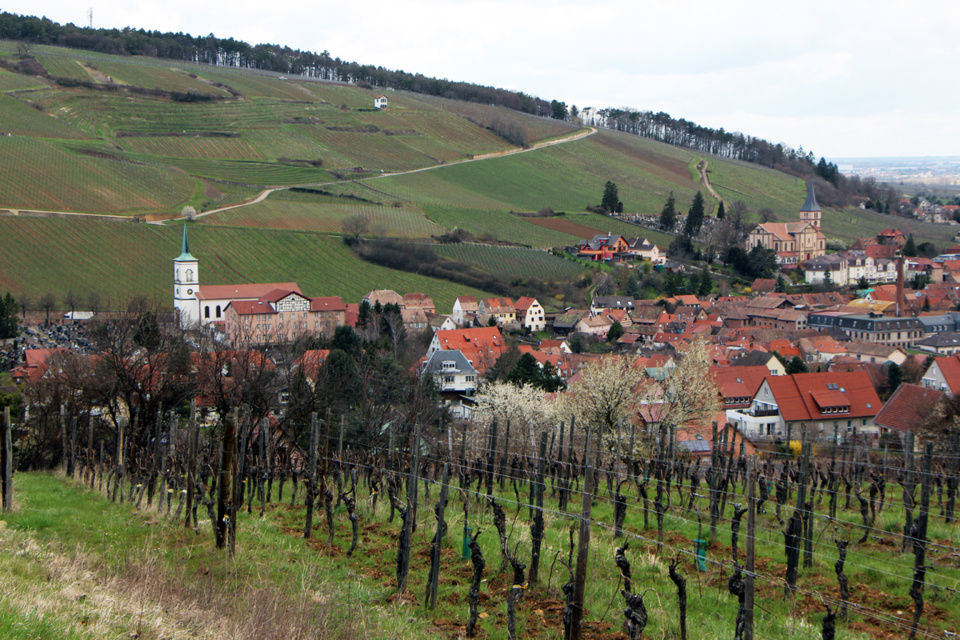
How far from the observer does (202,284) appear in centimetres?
7306

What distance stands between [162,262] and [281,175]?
32.5m

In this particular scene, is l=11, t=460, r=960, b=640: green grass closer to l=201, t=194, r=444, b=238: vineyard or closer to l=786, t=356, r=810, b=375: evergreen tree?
l=786, t=356, r=810, b=375: evergreen tree

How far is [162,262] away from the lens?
72188 mm

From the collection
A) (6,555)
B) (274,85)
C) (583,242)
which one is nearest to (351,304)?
(583,242)

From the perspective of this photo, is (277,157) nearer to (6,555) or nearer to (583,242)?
(583,242)

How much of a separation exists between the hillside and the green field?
0.21 metres

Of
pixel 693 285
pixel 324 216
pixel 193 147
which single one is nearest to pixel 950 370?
pixel 693 285

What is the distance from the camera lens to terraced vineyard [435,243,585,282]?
8269 cm

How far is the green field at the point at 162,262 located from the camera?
6419 centimetres

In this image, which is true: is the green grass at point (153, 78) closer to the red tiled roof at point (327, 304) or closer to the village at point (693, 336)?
the village at point (693, 336)

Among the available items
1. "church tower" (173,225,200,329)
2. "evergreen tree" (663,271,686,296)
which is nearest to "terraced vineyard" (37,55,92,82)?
"church tower" (173,225,200,329)

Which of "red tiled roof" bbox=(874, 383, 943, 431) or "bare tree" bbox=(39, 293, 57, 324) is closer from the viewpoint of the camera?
"red tiled roof" bbox=(874, 383, 943, 431)

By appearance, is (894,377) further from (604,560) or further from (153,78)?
(153,78)

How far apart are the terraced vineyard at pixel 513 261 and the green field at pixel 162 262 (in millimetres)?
5856
